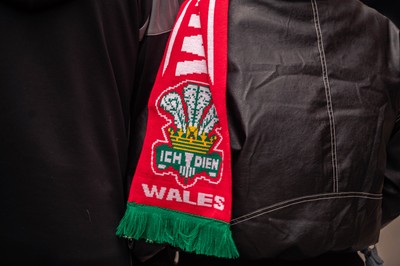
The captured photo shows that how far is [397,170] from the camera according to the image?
123 cm

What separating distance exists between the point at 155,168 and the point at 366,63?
502mm

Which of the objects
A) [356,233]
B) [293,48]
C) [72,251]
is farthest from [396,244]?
[72,251]

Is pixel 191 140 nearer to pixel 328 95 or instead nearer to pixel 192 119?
pixel 192 119

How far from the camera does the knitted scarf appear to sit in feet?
3.28

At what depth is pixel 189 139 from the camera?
1011mm

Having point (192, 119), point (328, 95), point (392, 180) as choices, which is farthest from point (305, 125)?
point (392, 180)

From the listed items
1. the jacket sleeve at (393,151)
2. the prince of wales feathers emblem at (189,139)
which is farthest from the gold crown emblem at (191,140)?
the jacket sleeve at (393,151)

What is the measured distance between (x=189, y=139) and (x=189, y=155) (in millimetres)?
31

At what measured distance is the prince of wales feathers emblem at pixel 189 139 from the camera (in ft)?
3.31

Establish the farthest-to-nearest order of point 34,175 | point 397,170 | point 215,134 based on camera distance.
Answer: point 397,170
point 215,134
point 34,175

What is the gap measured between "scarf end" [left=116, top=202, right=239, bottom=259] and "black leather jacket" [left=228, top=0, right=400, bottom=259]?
1.5 inches

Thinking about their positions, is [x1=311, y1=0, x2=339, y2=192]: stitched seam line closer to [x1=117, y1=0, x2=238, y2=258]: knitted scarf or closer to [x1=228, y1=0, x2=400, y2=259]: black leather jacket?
[x1=228, y1=0, x2=400, y2=259]: black leather jacket

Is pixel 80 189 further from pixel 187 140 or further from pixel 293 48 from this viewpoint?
pixel 293 48

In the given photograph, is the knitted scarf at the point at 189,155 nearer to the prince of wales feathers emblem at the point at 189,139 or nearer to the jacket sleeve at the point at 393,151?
the prince of wales feathers emblem at the point at 189,139
